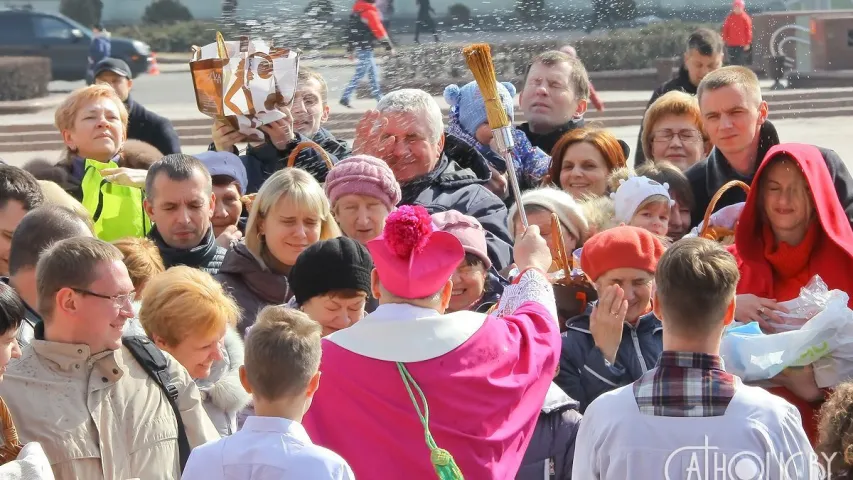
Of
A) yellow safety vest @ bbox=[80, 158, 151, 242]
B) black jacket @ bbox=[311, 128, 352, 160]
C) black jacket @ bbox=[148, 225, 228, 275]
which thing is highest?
black jacket @ bbox=[311, 128, 352, 160]

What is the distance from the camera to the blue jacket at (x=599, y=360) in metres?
4.45

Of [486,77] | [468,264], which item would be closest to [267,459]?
[468,264]

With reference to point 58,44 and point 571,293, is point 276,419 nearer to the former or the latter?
point 571,293

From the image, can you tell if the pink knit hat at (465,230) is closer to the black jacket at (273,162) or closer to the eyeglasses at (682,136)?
the black jacket at (273,162)

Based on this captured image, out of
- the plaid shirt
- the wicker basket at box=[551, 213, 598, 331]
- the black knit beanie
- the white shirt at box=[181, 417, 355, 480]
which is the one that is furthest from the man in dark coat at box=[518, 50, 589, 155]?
the white shirt at box=[181, 417, 355, 480]

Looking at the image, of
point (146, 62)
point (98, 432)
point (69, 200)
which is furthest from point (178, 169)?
point (146, 62)

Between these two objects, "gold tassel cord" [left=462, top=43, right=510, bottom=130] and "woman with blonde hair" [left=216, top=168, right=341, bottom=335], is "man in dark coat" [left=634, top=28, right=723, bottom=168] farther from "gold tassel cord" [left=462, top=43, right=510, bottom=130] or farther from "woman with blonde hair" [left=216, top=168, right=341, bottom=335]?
"gold tassel cord" [left=462, top=43, right=510, bottom=130]

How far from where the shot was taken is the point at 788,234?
194 inches

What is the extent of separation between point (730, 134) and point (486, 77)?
1.70 metres

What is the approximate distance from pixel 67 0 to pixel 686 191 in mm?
24510

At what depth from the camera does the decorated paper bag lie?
6.12m

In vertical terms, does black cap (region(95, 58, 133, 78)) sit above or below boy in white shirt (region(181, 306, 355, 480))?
above

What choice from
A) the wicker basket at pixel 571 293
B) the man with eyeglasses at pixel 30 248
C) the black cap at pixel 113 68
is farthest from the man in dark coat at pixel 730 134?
the black cap at pixel 113 68

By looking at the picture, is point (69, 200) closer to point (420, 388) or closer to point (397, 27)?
point (420, 388)
